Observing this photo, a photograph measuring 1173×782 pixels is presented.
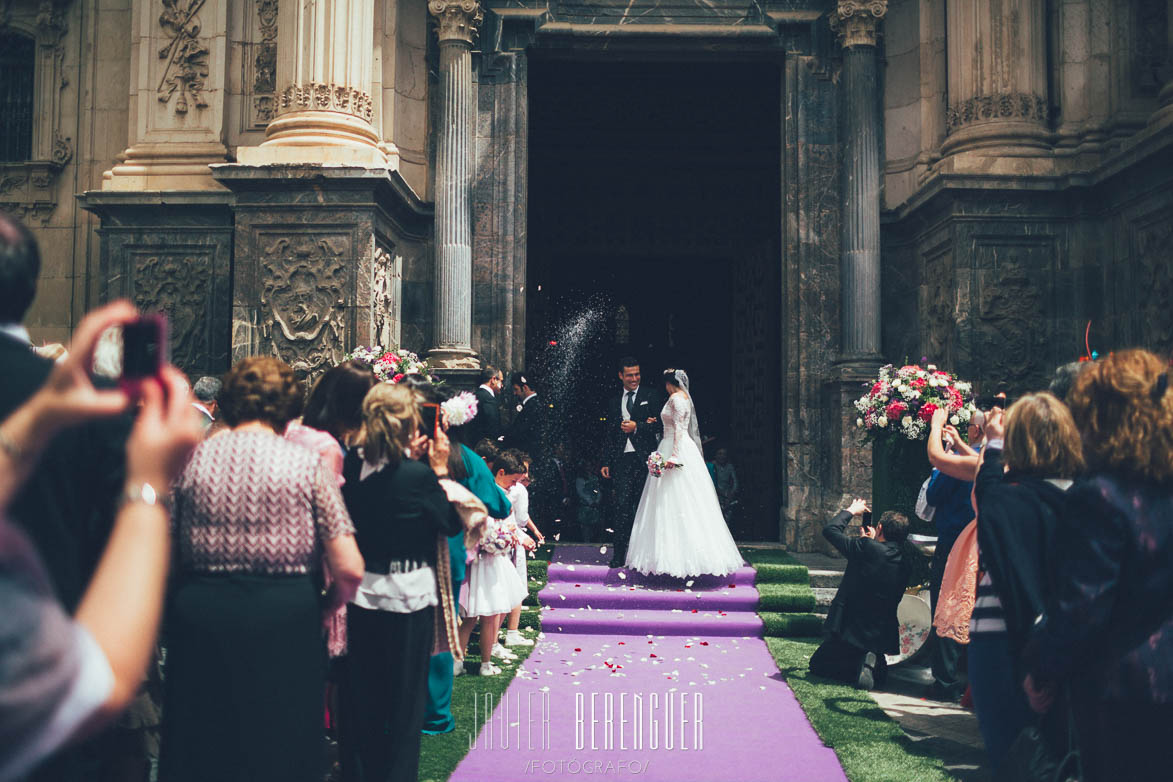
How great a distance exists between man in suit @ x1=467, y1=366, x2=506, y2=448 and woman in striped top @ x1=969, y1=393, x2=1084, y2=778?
6744mm

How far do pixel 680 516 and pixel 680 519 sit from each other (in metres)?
0.03

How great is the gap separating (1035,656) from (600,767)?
9.81 feet

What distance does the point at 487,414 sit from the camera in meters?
10.2

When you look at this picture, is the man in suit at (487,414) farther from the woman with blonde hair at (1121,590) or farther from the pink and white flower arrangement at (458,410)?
the woman with blonde hair at (1121,590)

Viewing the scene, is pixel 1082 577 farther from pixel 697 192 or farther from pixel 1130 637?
pixel 697 192

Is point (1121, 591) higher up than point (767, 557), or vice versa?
point (1121, 591)

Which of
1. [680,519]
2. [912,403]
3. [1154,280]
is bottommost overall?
[680,519]

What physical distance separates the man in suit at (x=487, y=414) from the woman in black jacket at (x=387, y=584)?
18.8 ft

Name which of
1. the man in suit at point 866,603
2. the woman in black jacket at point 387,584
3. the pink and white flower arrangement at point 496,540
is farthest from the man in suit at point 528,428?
the woman in black jacket at point 387,584

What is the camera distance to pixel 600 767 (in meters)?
5.22

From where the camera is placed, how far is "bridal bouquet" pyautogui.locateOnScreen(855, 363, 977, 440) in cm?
832

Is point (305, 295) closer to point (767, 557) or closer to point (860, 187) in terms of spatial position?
point (767, 557)

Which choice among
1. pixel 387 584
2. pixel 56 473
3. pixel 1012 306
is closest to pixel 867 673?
pixel 387 584

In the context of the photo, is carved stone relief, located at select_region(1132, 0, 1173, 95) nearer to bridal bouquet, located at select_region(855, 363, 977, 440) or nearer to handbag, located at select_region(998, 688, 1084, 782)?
bridal bouquet, located at select_region(855, 363, 977, 440)
